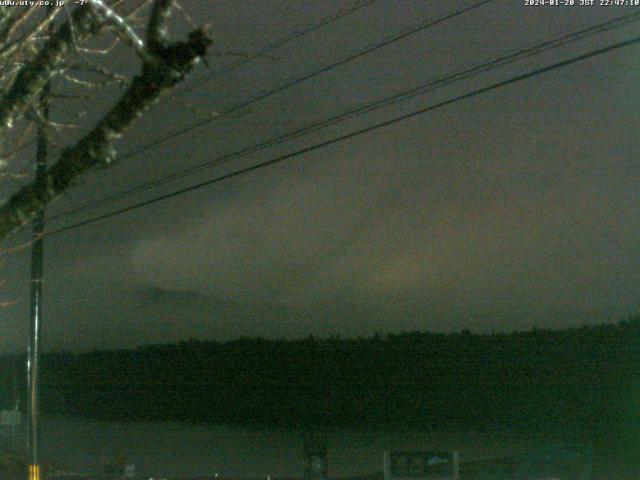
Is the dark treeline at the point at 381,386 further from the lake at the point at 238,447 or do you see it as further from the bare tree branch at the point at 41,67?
the bare tree branch at the point at 41,67

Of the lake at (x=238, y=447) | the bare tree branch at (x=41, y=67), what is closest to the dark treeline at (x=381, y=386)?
the lake at (x=238, y=447)

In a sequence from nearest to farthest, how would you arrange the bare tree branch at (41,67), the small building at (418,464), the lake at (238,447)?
the bare tree branch at (41,67) → the small building at (418,464) → the lake at (238,447)

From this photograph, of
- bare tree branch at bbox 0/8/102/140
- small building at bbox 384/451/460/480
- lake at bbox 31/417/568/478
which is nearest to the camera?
bare tree branch at bbox 0/8/102/140

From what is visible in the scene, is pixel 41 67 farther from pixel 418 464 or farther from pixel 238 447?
pixel 238 447

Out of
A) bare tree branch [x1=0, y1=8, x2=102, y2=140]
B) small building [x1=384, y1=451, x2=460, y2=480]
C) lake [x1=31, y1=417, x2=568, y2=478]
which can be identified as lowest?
lake [x1=31, y1=417, x2=568, y2=478]

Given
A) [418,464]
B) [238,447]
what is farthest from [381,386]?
[418,464]

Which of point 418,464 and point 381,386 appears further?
point 381,386

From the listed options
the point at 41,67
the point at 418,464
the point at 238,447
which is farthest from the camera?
the point at 238,447

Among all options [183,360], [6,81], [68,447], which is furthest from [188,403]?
[6,81]

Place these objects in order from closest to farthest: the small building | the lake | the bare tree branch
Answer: the bare tree branch, the small building, the lake

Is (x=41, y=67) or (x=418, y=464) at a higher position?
(x=41, y=67)

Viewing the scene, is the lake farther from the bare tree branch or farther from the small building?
the bare tree branch

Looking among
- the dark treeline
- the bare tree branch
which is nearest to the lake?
the dark treeline

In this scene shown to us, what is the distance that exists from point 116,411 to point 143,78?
72.7 metres
